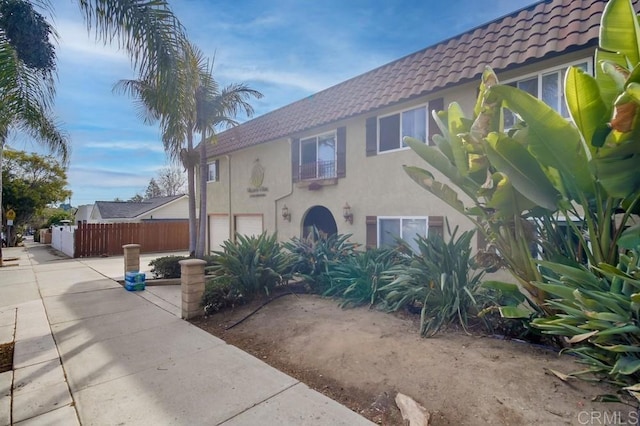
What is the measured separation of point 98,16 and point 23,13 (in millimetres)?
984

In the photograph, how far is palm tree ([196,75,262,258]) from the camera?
462 inches

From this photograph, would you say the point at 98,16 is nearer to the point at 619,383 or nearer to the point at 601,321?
the point at 601,321

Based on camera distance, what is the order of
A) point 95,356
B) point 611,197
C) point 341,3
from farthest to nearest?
1. point 341,3
2. point 95,356
3. point 611,197

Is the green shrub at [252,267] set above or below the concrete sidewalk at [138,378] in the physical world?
above

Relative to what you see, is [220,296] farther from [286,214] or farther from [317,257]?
[286,214]

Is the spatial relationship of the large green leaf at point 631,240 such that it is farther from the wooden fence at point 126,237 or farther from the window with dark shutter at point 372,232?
the wooden fence at point 126,237

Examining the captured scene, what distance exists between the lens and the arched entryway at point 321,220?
1221 centimetres

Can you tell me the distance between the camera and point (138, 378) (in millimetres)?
3939

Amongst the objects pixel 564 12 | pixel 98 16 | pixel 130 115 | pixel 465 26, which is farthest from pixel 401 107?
pixel 130 115

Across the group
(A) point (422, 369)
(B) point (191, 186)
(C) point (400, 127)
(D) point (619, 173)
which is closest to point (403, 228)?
(C) point (400, 127)

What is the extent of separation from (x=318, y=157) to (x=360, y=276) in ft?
18.7

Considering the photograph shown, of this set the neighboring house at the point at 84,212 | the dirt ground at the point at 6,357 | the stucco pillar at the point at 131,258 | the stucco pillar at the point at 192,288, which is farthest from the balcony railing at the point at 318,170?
the neighboring house at the point at 84,212

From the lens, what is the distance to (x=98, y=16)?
207 inches

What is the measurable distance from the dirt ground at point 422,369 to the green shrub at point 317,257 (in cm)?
198
